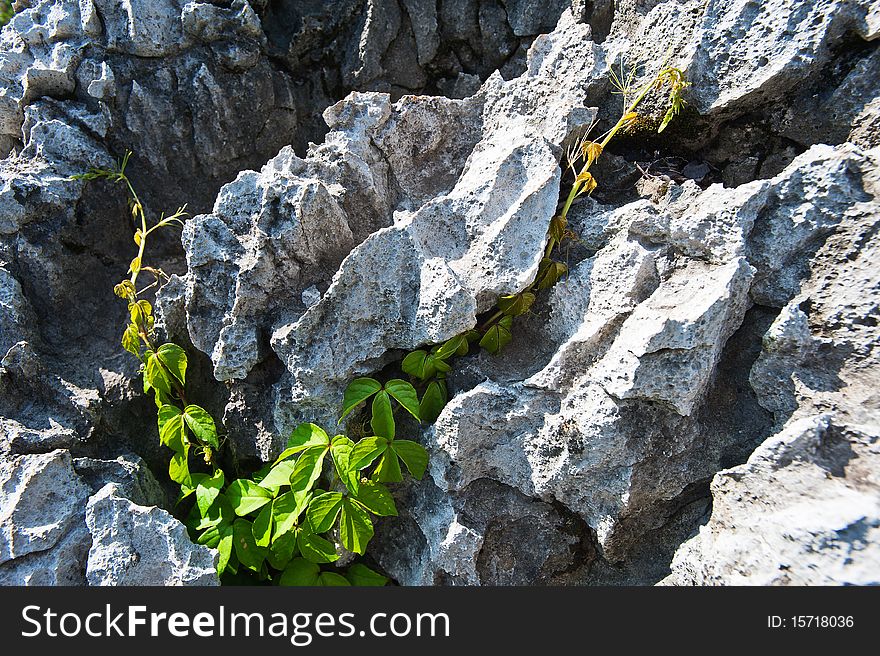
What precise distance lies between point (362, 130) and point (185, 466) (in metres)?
1.75

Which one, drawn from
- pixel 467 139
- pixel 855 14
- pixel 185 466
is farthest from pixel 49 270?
pixel 855 14

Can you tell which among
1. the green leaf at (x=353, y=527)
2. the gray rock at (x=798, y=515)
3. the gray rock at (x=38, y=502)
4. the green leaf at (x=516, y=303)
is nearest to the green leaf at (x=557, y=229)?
the green leaf at (x=516, y=303)

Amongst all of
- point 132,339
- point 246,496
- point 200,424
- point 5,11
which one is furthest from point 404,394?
point 5,11

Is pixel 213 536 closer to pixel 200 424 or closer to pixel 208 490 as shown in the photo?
pixel 208 490

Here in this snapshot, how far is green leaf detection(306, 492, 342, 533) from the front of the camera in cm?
211

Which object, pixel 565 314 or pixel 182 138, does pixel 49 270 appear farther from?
pixel 565 314

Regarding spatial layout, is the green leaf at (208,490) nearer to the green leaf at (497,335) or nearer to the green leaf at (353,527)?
the green leaf at (353,527)

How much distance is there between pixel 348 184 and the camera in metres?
2.62

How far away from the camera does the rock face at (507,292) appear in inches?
75.2

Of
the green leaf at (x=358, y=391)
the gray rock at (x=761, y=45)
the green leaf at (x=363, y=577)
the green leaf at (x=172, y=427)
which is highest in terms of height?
the gray rock at (x=761, y=45)

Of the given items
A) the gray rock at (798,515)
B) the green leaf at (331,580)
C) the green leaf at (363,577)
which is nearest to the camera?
the gray rock at (798,515)

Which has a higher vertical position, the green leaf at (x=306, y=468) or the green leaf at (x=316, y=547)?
the green leaf at (x=306, y=468)

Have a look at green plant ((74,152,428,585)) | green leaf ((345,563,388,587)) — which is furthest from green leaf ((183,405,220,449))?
green leaf ((345,563,388,587))

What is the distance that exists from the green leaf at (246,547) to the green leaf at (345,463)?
0.55 meters
